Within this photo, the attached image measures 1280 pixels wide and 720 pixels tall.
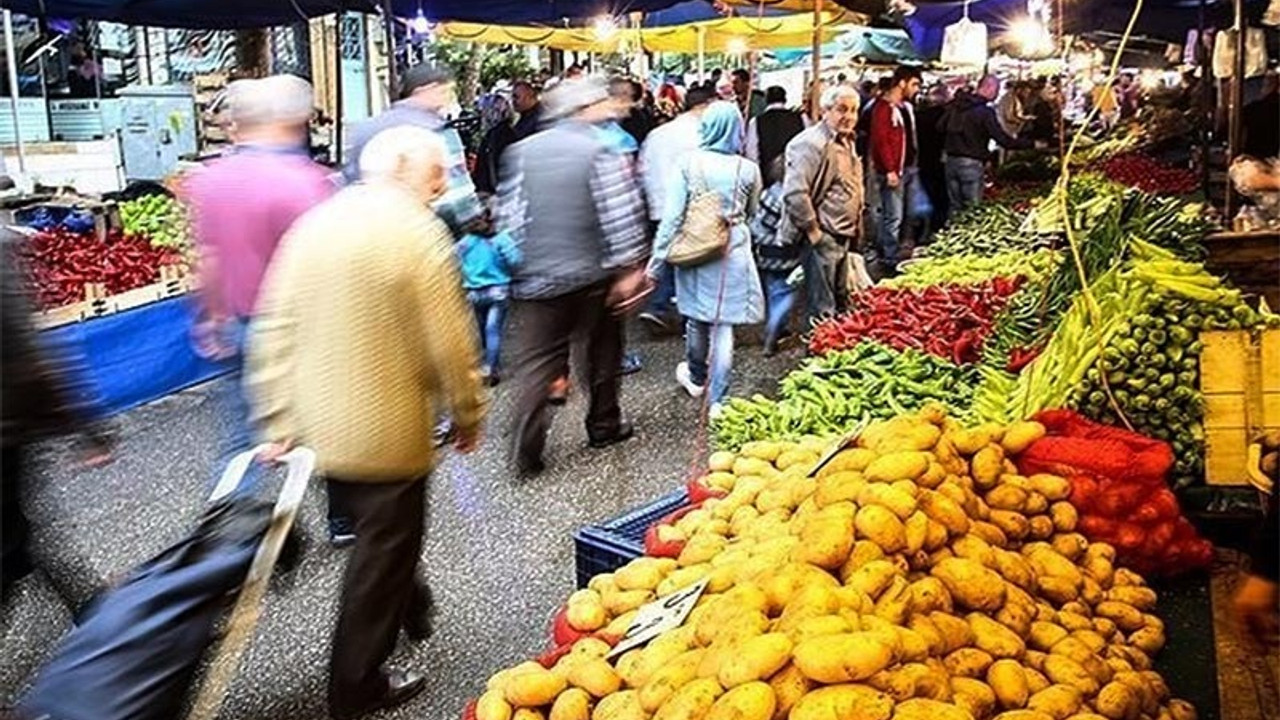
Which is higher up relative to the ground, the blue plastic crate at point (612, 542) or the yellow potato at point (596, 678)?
the yellow potato at point (596, 678)

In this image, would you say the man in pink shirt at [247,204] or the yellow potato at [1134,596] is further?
the man in pink shirt at [247,204]

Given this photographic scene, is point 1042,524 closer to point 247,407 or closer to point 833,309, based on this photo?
point 247,407

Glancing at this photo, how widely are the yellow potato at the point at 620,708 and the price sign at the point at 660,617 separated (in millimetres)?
165

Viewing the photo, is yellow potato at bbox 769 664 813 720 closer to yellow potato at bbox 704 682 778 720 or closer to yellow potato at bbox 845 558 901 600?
yellow potato at bbox 704 682 778 720

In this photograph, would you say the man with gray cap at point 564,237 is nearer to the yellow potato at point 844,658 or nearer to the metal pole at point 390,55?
the metal pole at point 390,55

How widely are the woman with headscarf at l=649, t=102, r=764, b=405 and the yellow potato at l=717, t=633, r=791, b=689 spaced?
172 inches

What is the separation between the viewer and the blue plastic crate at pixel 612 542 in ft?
11.7

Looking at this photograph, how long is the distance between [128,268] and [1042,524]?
6154mm

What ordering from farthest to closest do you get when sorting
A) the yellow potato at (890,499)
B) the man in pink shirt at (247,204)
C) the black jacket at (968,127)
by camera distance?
the black jacket at (968,127) < the man in pink shirt at (247,204) < the yellow potato at (890,499)

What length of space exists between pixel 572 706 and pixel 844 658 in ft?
1.90

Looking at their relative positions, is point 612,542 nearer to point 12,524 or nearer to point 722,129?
point 12,524

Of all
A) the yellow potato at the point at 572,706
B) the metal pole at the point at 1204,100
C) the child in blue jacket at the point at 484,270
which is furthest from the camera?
the metal pole at the point at 1204,100

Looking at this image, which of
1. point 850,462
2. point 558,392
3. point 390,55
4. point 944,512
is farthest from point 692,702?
point 390,55

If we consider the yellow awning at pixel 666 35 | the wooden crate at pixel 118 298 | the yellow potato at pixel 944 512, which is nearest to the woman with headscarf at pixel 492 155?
the wooden crate at pixel 118 298
